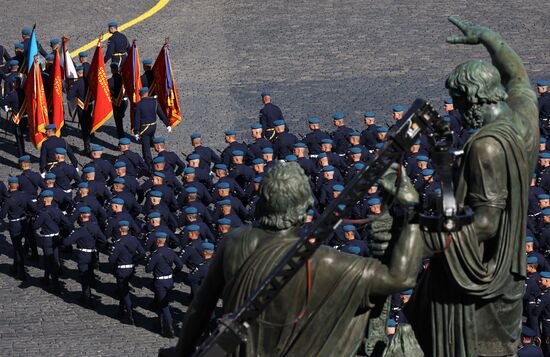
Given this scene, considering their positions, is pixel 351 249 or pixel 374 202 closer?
pixel 351 249

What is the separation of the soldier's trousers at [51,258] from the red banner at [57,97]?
5764mm

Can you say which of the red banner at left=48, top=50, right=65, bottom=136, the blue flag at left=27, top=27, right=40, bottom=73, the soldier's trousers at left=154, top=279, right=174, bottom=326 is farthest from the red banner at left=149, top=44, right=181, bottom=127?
the soldier's trousers at left=154, top=279, right=174, bottom=326

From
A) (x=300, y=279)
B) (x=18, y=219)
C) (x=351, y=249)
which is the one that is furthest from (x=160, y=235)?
(x=300, y=279)

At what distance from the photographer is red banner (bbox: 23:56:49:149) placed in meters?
33.0

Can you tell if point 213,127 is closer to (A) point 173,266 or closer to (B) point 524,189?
(A) point 173,266

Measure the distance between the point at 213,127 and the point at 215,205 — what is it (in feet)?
21.6

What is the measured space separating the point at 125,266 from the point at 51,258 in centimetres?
205

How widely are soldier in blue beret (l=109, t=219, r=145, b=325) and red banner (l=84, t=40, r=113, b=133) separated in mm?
7649

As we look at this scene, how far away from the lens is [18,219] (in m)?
28.6

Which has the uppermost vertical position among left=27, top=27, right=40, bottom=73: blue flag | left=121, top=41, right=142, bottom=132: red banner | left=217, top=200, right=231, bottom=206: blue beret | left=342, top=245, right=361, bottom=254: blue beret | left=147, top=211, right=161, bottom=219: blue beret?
left=27, top=27, right=40, bottom=73: blue flag

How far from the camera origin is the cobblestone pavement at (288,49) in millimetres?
35406

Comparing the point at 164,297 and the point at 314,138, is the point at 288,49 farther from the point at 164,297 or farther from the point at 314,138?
the point at 164,297

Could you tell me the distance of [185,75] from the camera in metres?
38.1

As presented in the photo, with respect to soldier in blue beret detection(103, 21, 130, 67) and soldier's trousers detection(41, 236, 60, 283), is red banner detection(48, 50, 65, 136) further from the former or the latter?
soldier's trousers detection(41, 236, 60, 283)
